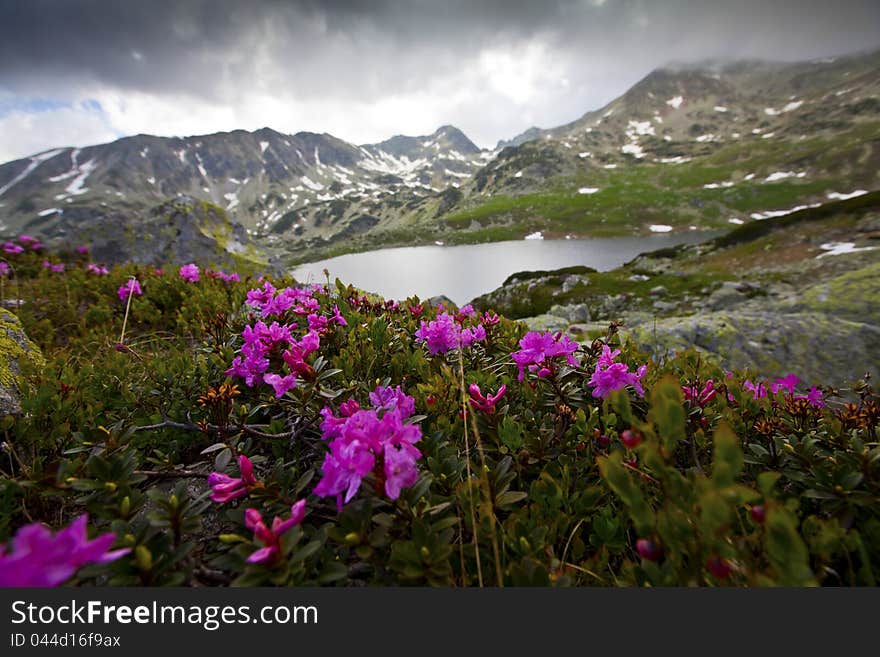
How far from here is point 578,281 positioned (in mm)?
16297

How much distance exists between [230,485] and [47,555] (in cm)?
58

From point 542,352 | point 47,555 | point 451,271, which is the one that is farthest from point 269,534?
point 451,271

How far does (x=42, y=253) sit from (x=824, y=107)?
19272 centimetres

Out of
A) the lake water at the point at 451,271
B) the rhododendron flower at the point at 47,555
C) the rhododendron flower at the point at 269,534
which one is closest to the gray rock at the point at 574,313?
the lake water at the point at 451,271

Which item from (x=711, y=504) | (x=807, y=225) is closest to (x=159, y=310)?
(x=711, y=504)

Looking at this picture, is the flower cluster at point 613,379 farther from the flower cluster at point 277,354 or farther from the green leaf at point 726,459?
the flower cluster at point 277,354

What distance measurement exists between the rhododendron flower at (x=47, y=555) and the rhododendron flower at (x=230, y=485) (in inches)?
18.9

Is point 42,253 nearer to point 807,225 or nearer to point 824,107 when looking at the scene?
point 807,225

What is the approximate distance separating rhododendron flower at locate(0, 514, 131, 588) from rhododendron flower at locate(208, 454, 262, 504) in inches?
18.9

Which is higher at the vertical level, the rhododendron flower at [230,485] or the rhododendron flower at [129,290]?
the rhododendron flower at [129,290]

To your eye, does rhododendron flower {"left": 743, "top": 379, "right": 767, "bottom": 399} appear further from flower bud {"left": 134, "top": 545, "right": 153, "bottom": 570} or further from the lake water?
the lake water

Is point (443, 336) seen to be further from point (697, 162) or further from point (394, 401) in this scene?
point (697, 162)

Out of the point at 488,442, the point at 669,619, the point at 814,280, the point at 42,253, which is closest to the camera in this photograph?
the point at 669,619

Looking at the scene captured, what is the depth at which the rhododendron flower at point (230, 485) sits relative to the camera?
1.38m
